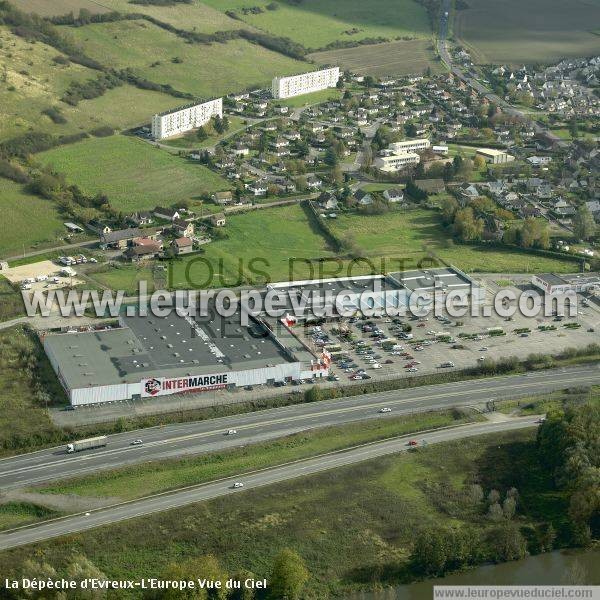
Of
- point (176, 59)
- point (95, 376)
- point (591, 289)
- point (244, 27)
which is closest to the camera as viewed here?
point (95, 376)

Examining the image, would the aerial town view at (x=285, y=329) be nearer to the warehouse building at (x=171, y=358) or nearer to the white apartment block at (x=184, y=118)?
the warehouse building at (x=171, y=358)

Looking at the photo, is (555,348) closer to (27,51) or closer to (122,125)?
(122,125)

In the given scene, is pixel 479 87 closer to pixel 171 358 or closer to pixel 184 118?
pixel 184 118

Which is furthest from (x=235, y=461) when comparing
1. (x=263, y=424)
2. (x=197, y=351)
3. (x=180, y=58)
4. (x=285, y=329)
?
(x=180, y=58)

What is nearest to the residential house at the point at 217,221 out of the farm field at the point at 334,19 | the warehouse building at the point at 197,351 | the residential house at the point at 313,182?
the residential house at the point at 313,182

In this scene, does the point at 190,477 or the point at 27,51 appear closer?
the point at 190,477

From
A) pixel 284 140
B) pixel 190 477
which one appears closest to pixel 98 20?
pixel 284 140

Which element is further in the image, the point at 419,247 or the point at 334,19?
the point at 334,19
